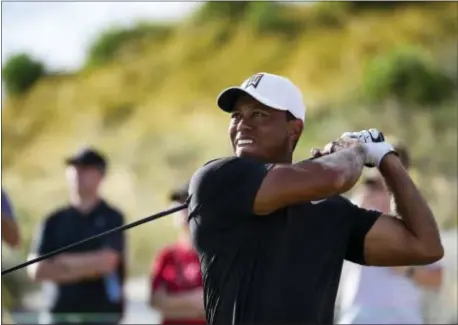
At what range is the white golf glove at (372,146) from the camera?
14.3ft

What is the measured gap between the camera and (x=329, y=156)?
13.6 feet

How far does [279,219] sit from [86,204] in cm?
358

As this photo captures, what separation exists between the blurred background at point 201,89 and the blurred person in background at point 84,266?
565 cm

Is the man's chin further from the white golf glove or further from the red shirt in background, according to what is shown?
the red shirt in background

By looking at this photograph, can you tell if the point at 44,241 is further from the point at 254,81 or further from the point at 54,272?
the point at 254,81

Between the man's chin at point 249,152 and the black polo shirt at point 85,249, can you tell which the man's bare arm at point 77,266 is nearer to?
the black polo shirt at point 85,249

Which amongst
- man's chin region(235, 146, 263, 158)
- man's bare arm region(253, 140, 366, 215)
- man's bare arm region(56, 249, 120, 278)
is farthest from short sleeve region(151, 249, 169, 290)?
man's bare arm region(253, 140, 366, 215)

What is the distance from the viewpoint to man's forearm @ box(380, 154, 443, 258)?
4.36 m

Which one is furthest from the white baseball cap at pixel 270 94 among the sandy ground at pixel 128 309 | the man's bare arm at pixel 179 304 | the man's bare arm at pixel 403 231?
the sandy ground at pixel 128 309

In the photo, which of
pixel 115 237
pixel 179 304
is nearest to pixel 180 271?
pixel 179 304

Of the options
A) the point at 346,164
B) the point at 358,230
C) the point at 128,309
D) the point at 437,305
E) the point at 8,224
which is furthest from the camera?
the point at 128,309

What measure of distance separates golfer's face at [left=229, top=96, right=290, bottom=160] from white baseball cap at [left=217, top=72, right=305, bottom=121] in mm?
32

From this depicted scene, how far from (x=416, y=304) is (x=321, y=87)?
976 centimetres

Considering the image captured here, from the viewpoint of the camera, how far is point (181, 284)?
23.0 feet
